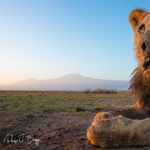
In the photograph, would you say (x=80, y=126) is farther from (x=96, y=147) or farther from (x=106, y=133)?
(x=106, y=133)

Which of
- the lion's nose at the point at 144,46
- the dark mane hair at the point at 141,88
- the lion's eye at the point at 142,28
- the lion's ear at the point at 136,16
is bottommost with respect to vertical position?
the dark mane hair at the point at 141,88

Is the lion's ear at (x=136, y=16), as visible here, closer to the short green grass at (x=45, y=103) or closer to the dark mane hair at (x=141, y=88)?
the dark mane hair at (x=141, y=88)

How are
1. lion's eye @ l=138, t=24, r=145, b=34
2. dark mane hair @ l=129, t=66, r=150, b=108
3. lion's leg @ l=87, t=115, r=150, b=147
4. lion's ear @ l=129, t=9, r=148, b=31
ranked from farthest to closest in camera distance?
lion's ear @ l=129, t=9, r=148, b=31 → lion's eye @ l=138, t=24, r=145, b=34 → dark mane hair @ l=129, t=66, r=150, b=108 → lion's leg @ l=87, t=115, r=150, b=147

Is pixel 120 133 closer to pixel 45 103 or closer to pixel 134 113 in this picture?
pixel 134 113

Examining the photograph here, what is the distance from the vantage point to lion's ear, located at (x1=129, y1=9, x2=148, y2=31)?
2.92 m

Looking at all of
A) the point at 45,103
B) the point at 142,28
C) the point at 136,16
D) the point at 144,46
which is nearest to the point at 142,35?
the point at 142,28

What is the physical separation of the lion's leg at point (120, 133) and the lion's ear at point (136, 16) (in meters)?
2.28

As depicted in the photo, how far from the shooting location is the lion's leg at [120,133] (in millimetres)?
1581

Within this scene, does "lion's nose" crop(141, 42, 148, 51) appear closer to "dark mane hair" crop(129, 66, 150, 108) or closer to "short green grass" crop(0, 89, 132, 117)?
"dark mane hair" crop(129, 66, 150, 108)

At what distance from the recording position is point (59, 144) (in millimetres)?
2055

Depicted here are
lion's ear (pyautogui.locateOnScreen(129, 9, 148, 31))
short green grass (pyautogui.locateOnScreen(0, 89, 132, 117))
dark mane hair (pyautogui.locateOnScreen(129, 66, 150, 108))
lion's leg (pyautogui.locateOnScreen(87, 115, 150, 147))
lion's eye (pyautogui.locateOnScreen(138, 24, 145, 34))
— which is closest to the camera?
lion's leg (pyautogui.locateOnScreen(87, 115, 150, 147))

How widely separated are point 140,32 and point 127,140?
76.2 inches
